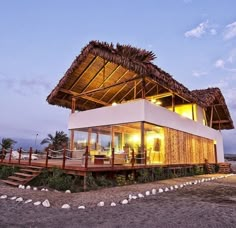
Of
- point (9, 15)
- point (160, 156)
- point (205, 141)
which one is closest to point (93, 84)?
point (160, 156)

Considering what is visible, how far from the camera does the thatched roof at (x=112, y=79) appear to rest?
9961mm

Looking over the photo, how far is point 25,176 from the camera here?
8.14 m

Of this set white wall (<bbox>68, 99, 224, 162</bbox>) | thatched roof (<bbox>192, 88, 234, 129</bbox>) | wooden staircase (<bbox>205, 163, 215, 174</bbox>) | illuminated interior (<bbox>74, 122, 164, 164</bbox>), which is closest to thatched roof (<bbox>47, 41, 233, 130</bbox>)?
white wall (<bbox>68, 99, 224, 162</bbox>)

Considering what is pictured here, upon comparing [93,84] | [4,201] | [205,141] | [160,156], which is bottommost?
[4,201]

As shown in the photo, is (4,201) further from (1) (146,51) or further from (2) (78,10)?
(2) (78,10)

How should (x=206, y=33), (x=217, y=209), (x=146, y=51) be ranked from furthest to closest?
(x=206, y=33), (x=146, y=51), (x=217, y=209)

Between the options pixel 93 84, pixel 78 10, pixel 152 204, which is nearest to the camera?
pixel 152 204

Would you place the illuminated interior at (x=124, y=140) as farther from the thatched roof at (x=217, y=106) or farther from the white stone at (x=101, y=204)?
the white stone at (x=101, y=204)

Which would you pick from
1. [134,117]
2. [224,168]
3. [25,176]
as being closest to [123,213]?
[25,176]

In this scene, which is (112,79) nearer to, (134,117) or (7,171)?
(134,117)

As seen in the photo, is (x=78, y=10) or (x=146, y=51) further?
(x=78, y=10)

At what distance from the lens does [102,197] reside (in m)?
5.79

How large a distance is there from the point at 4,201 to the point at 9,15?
20097mm

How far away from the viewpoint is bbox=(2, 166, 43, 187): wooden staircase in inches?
302
